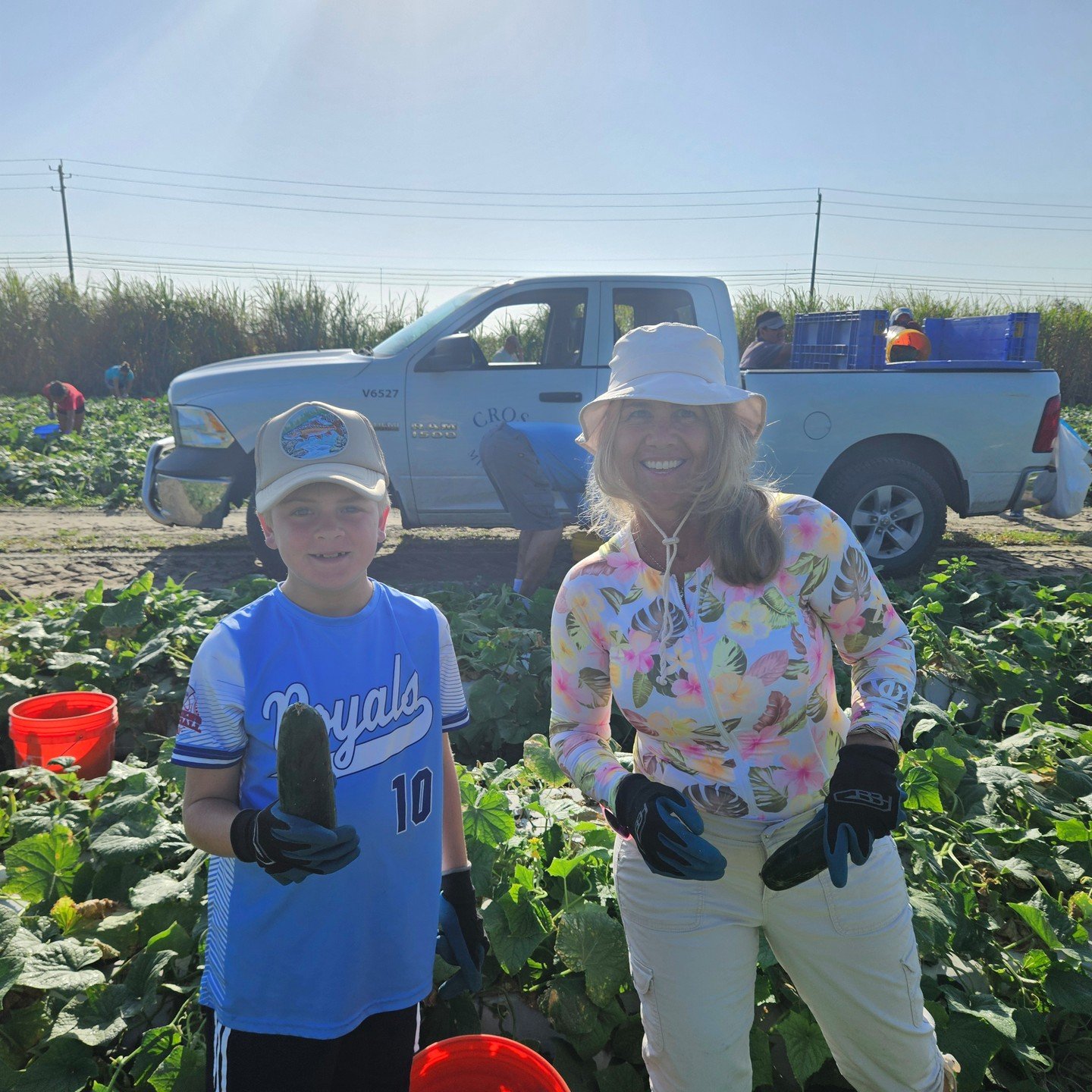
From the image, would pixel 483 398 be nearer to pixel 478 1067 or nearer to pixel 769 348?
pixel 769 348

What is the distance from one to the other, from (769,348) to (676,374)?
24.2 ft

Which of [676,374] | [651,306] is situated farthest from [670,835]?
[651,306]

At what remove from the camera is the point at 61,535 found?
8367mm

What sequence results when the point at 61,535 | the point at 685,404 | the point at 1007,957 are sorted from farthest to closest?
the point at 61,535
the point at 1007,957
the point at 685,404

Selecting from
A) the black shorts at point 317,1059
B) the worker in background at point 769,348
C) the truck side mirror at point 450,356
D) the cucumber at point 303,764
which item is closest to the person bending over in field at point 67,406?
the truck side mirror at point 450,356

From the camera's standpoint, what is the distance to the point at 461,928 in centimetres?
190

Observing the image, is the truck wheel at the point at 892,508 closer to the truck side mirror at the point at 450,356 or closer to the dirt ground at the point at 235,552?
the dirt ground at the point at 235,552

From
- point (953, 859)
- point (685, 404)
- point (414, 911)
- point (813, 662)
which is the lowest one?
point (953, 859)

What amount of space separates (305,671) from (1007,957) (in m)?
1.98

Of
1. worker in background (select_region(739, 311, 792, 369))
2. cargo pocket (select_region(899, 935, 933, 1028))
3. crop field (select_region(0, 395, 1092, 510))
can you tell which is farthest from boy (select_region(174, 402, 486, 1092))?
crop field (select_region(0, 395, 1092, 510))

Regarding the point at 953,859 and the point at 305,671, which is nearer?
the point at 305,671

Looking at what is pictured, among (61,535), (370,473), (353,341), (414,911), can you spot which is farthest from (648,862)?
(353,341)

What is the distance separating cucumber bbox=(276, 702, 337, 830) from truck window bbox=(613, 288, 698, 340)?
19.5ft

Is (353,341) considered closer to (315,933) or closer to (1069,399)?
(1069,399)
